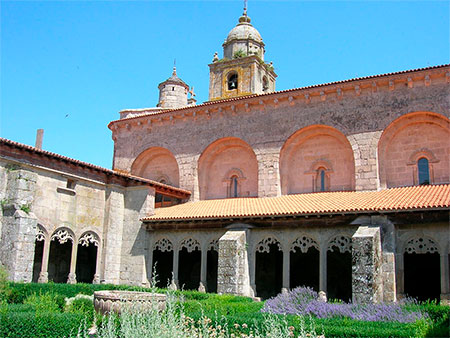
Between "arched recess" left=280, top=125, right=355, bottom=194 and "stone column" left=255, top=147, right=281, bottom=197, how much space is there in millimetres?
315

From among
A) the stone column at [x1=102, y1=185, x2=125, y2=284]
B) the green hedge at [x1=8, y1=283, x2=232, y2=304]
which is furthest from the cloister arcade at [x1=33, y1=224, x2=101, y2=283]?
the green hedge at [x1=8, y1=283, x2=232, y2=304]

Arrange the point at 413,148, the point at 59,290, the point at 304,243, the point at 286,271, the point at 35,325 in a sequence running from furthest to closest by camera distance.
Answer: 1. the point at 413,148
2. the point at 304,243
3. the point at 286,271
4. the point at 59,290
5. the point at 35,325

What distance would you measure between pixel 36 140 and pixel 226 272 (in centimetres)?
1020

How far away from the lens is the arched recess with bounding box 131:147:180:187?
22.1 meters

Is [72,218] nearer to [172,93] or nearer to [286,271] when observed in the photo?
[286,271]

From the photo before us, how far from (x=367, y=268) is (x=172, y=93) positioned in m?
20.6

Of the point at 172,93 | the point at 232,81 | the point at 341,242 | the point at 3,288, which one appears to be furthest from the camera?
the point at 172,93

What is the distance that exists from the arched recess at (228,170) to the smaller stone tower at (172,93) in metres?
10.3

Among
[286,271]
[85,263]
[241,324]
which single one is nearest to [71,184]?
[85,263]

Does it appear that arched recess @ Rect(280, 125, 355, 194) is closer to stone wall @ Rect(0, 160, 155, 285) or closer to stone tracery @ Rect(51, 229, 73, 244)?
stone wall @ Rect(0, 160, 155, 285)

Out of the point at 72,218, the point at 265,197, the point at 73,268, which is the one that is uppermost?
the point at 265,197

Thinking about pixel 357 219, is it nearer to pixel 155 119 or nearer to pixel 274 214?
pixel 274 214

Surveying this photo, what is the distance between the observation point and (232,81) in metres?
26.5

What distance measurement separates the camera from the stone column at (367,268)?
43.3ft
